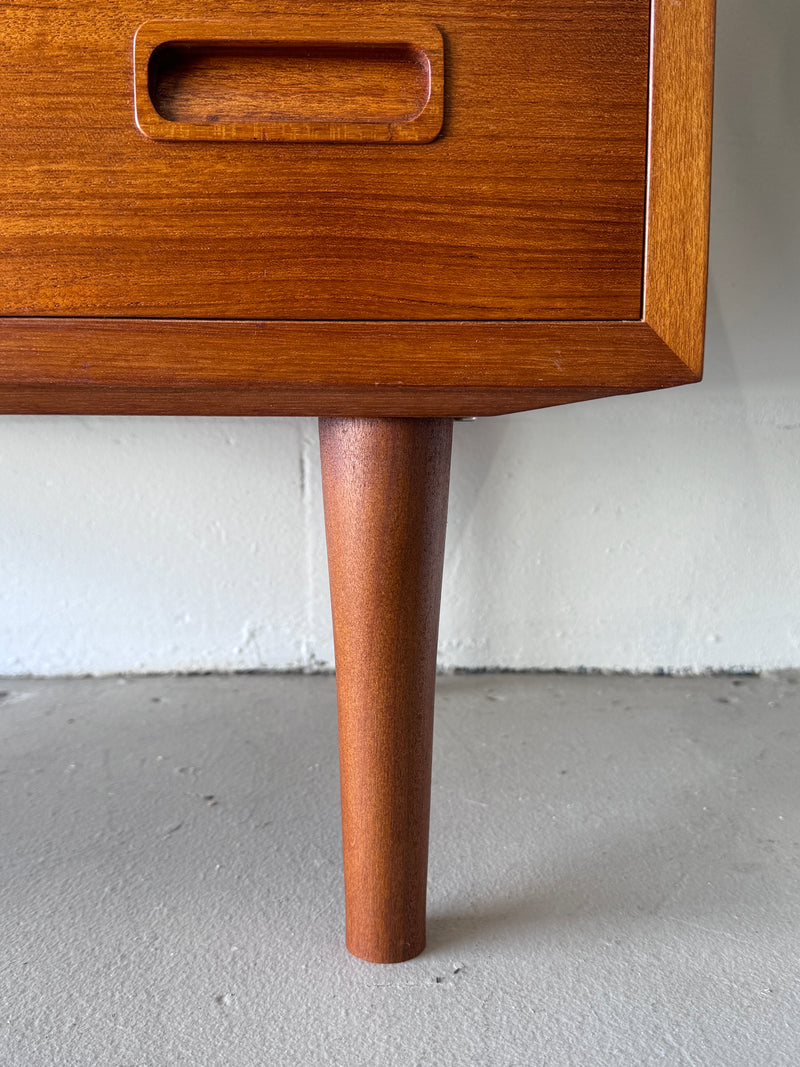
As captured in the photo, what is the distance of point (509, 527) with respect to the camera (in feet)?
3.33

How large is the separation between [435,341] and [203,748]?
21.1 inches

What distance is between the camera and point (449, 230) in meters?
0.39

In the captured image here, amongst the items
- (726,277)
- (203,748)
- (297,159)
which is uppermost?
(297,159)

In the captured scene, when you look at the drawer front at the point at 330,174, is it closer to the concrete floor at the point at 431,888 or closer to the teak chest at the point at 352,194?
the teak chest at the point at 352,194

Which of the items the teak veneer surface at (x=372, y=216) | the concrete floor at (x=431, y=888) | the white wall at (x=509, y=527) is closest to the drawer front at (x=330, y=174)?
the teak veneer surface at (x=372, y=216)

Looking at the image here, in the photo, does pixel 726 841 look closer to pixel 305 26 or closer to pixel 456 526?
pixel 456 526

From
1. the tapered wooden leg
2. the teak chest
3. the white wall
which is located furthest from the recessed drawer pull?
the white wall

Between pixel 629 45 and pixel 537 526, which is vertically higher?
pixel 629 45

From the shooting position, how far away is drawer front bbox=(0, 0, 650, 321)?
383 millimetres

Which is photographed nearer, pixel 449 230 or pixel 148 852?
pixel 449 230

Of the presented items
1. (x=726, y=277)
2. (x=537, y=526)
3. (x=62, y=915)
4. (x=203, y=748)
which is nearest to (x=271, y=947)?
(x=62, y=915)

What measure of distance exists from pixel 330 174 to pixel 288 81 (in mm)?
47

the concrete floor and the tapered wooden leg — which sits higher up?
the tapered wooden leg

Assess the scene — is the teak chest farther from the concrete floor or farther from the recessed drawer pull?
the concrete floor
